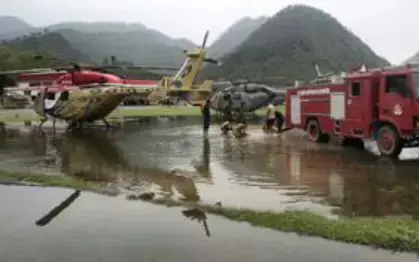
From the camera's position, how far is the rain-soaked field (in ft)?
19.1

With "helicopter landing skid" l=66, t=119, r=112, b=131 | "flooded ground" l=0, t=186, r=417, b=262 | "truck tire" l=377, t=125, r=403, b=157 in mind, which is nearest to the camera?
"flooded ground" l=0, t=186, r=417, b=262

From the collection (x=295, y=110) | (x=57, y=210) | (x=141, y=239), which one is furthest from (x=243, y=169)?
(x=295, y=110)

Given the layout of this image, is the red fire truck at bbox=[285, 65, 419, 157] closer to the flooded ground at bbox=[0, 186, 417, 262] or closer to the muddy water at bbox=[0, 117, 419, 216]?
the muddy water at bbox=[0, 117, 419, 216]

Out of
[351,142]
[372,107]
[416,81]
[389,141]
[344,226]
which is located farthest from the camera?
[351,142]

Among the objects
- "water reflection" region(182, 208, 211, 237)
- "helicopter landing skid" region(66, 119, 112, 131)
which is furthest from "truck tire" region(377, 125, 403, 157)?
"helicopter landing skid" region(66, 119, 112, 131)

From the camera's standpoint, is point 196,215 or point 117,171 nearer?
point 196,215

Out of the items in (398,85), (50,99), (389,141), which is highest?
(398,85)

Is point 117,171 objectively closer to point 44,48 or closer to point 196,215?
point 196,215

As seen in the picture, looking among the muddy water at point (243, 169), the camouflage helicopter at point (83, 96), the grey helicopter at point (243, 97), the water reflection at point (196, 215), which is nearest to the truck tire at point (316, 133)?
the muddy water at point (243, 169)

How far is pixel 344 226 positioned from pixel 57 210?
4.10 meters

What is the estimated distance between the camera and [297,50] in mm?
80812

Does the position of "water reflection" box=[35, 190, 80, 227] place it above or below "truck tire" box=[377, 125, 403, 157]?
below

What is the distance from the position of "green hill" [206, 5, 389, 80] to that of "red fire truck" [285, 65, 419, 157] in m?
52.3

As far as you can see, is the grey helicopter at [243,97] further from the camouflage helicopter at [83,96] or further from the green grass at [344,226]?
the green grass at [344,226]
